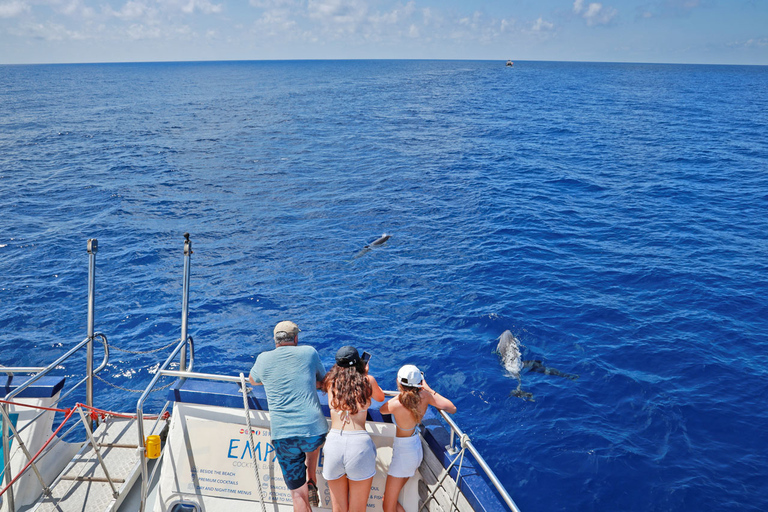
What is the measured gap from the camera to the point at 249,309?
59.6 feet

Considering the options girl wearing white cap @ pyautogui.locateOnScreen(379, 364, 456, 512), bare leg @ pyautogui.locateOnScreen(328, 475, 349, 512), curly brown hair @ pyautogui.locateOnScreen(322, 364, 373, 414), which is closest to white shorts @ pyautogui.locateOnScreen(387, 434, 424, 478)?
girl wearing white cap @ pyautogui.locateOnScreen(379, 364, 456, 512)

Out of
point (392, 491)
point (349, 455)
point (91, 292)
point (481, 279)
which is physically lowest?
point (481, 279)

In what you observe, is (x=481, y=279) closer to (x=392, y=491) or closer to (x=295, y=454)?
(x=392, y=491)

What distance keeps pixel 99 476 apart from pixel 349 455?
4381mm

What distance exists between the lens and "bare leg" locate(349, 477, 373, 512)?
5.80 metres

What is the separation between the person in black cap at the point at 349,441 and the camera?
223 inches

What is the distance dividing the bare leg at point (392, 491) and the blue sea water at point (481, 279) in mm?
5567

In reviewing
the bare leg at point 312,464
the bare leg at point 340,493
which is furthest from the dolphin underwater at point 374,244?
the bare leg at point 340,493

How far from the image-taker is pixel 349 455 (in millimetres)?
5641

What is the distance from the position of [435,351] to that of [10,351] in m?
13.1

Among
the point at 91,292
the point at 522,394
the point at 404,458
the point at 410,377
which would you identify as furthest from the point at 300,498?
the point at 522,394

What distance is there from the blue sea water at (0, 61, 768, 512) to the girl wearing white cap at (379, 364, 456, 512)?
5678 mm

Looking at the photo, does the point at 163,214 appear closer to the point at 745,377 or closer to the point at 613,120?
the point at 745,377

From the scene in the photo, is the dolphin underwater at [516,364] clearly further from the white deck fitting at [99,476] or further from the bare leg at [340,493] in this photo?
the white deck fitting at [99,476]
